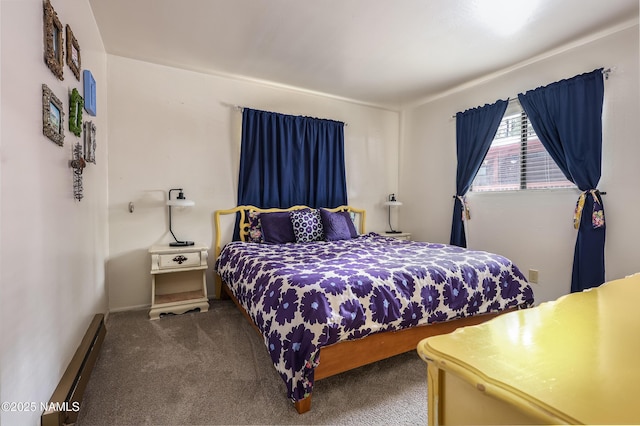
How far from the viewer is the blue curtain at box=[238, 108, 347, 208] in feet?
11.0

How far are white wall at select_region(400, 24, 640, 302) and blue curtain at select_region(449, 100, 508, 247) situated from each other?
12 cm

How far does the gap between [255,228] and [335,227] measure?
886 millimetres

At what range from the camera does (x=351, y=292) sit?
1.59m

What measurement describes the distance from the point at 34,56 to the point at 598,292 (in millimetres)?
2171

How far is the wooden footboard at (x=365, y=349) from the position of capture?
1498 millimetres

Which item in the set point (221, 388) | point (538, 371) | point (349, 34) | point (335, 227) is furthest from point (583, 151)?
point (221, 388)

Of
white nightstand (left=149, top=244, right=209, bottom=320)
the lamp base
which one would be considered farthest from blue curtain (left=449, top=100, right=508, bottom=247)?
the lamp base

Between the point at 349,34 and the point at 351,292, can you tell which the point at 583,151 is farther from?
the point at 351,292

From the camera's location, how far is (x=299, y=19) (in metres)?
2.25

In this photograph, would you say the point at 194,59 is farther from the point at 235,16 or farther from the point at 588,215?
the point at 588,215

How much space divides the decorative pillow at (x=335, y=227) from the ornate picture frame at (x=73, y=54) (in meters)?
2.37

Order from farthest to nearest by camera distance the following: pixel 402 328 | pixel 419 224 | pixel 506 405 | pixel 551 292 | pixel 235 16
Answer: pixel 419 224, pixel 551 292, pixel 235 16, pixel 402 328, pixel 506 405

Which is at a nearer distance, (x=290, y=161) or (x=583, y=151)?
(x=583, y=151)

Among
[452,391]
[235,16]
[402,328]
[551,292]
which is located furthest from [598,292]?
[235,16]
